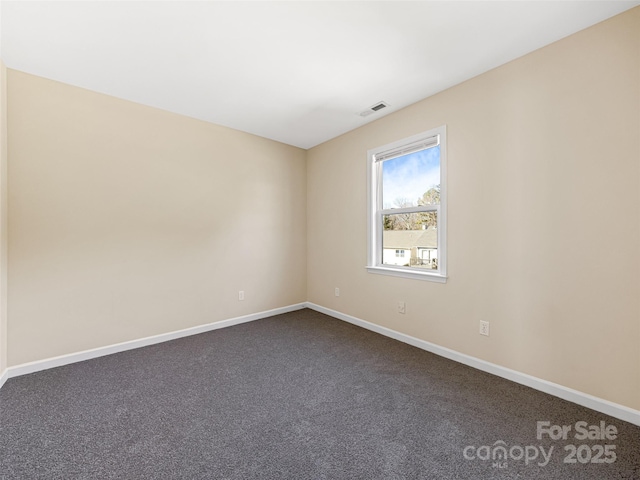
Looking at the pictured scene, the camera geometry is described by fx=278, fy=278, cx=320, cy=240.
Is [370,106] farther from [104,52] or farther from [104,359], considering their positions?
[104,359]

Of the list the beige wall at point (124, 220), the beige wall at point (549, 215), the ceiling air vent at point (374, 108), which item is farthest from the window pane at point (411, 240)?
the beige wall at point (124, 220)

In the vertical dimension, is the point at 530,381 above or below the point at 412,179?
below

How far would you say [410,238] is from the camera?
10.2 feet

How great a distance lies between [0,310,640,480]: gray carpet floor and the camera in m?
1.39

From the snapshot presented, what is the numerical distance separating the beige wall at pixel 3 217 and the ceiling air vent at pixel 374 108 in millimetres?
3109

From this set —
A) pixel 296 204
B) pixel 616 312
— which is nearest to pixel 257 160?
pixel 296 204

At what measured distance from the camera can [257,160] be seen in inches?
150

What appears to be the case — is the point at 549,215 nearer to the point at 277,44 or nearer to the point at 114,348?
the point at 277,44

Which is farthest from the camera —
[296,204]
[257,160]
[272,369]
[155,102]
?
[296,204]

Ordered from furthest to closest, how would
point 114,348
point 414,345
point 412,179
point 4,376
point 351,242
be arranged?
point 351,242 → point 412,179 → point 414,345 → point 114,348 → point 4,376

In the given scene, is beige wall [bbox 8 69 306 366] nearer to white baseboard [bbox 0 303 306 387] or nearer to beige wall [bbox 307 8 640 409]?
white baseboard [bbox 0 303 306 387]

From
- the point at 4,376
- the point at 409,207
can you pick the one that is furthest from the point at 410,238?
the point at 4,376

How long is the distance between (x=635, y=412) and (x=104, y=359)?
4.02m

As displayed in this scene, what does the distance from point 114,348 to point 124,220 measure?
1259 millimetres
